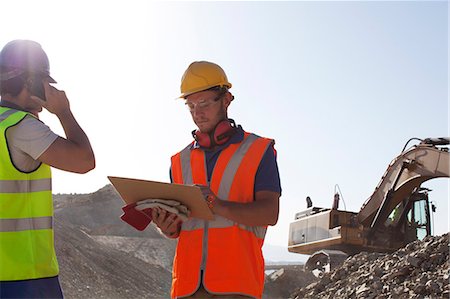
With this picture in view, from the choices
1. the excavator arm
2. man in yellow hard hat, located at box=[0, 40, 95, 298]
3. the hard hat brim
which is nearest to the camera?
man in yellow hard hat, located at box=[0, 40, 95, 298]

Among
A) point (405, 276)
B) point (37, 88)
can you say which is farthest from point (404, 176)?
point (37, 88)

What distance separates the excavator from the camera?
1288cm

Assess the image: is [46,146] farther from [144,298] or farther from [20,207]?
[144,298]

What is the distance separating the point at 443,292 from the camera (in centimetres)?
777

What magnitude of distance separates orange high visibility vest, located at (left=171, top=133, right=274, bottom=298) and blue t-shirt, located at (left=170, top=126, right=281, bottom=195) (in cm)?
2

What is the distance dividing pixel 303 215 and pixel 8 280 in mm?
13895

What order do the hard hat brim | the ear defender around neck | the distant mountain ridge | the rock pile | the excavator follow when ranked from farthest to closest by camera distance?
the distant mountain ridge → the excavator → the rock pile → the ear defender around neck → the hard hat brim

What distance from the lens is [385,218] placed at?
13633mm

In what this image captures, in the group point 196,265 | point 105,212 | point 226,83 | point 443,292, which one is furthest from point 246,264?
point 105,212

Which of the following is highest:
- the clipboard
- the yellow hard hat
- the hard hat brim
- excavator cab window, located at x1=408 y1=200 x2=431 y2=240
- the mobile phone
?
the yellow hard hat

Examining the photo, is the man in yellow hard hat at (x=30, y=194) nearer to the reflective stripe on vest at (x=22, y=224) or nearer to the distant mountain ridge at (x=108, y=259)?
the reflective stripe on vest at (x=22, y=224)

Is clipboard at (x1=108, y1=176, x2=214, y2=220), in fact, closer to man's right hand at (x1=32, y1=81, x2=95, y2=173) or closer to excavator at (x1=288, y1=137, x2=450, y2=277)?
man's right hand at (x1=32, y1=81, x2=95, y2=173)

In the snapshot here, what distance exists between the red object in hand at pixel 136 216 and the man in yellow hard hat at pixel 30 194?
394 millimetres

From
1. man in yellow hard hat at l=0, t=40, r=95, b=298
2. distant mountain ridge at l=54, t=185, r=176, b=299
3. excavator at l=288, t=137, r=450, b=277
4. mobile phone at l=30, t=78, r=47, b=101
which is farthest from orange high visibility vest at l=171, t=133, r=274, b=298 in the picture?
excavator at l=288, t=137, r=450, b=277
